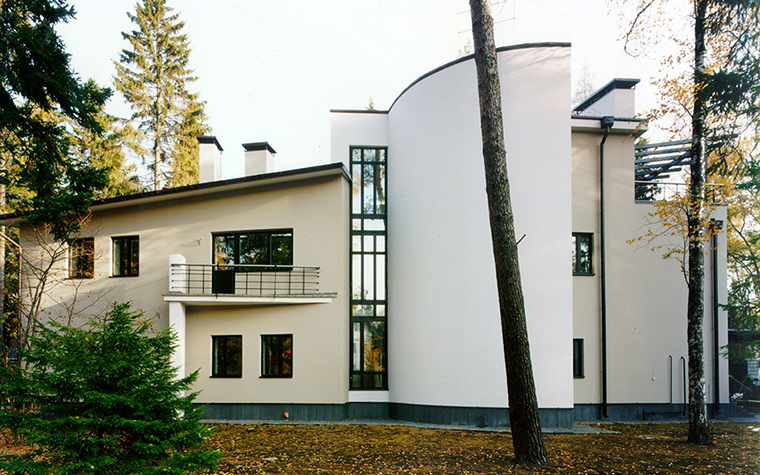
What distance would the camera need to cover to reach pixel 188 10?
24875 millimetres

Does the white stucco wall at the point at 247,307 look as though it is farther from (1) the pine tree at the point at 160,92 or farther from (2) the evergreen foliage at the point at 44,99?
(1) the pine tree at the point at 160,92

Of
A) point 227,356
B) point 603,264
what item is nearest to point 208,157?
point 227,356

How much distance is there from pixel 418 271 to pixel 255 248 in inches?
176

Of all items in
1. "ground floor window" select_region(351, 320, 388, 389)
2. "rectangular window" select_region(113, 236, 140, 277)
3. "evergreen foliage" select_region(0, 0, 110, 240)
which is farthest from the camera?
"rectangular window" select_region(113, 236, 140, 277)

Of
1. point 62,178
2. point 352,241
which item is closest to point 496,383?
point 352,241

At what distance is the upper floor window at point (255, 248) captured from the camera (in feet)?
45.6

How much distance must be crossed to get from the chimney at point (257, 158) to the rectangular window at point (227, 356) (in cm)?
509

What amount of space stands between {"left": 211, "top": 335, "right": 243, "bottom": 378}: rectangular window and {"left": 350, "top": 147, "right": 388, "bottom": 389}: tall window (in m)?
2.97

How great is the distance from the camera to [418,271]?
13.2 meters

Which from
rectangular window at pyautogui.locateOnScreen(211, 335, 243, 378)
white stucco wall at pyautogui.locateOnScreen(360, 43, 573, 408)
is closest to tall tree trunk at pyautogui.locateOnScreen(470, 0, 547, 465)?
white stucco wall at pyautogui.locateOnScreen(360, 43, 573, 408)

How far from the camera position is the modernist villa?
12.2m

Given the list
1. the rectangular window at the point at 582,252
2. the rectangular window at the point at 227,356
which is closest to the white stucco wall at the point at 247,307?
the rectangular window at the point at 227,356

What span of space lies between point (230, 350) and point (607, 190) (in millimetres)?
11214

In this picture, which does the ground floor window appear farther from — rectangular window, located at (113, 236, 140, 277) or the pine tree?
the pine tree
